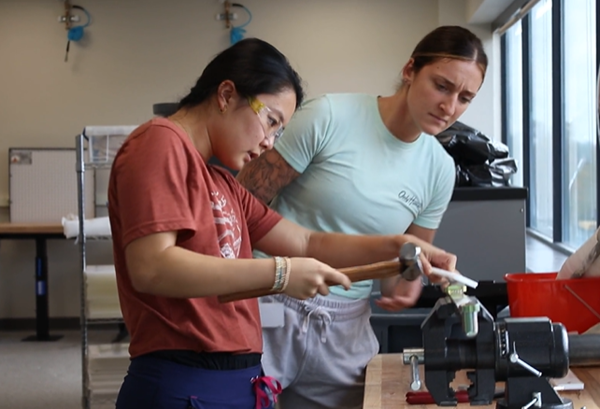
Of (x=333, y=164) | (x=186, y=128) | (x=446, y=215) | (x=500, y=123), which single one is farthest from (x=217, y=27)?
(x=186, y=128)

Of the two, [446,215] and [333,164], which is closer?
[333,164]

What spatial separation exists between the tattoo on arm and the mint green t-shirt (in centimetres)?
2

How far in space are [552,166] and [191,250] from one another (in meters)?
3.45

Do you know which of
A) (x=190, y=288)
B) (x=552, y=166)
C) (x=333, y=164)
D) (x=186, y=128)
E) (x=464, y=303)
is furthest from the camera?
(x=552, y=166)

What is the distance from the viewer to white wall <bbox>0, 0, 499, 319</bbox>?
5648 mm

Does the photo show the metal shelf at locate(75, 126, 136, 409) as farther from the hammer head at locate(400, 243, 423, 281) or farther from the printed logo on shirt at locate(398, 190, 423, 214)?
the hammer head at locate(400, 243, 423, 281)

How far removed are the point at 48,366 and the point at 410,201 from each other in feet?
12.1

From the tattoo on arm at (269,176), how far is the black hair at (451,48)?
37 centimetres

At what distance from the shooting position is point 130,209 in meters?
1.06

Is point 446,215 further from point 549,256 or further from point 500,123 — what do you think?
point 500,123

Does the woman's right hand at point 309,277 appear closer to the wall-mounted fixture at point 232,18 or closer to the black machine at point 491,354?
the black machine at point 491,354

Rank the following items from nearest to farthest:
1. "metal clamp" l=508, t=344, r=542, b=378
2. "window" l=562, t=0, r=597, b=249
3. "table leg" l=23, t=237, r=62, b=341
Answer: "metal clamp" l=508, t=344, r=542, b=378 → "window" l=562, t=0, r=597, b=249 → "table leg" l=23, t=237, r=62, b=341

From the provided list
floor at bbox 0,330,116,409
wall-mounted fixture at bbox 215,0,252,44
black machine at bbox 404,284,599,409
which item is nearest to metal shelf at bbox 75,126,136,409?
floor at bbox 0,330,116,409

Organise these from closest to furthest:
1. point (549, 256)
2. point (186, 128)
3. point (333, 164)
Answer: point (186, 128) < point (333, 164) < point (549, 256)
